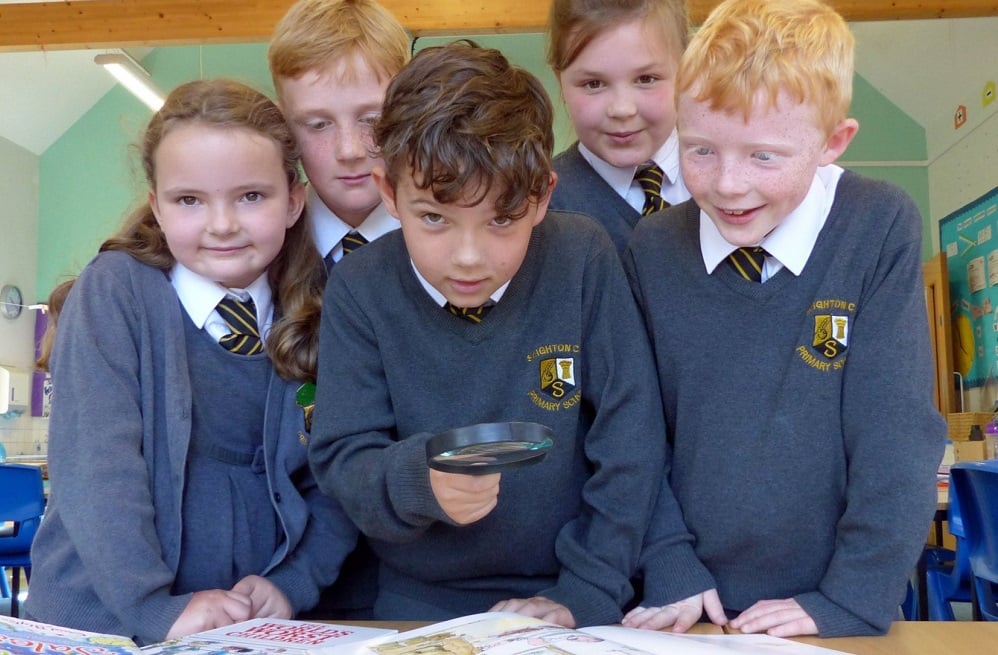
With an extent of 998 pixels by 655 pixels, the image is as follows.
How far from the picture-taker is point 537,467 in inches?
56.3

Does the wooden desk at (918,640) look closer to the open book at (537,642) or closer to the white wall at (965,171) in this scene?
the open book at (537,642)

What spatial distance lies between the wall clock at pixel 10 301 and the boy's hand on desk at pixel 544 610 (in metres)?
8.45

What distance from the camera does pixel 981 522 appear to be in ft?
9.43

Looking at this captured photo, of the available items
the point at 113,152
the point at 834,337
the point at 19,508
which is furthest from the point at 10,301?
the point at 834,337

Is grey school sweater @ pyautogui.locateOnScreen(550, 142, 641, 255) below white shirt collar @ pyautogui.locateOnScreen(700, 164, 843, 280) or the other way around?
the other way around

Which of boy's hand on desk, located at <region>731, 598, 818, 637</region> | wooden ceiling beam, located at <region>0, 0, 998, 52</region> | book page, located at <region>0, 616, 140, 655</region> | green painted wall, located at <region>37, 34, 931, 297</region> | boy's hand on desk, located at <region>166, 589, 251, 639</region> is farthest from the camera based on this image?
green painted wall, located at <region>37, 34, 931, 297</region>

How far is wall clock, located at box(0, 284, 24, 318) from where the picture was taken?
8.57 metres

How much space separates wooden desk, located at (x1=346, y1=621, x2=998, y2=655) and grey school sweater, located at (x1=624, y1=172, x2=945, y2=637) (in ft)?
0.15

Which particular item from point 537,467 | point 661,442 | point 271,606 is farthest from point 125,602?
point 661,442

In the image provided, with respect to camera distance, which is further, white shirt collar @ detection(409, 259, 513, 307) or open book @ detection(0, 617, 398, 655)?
white shirt collar @ detection(409, 259, 513, 307)

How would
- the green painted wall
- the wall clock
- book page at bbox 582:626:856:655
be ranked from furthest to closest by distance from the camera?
the green painted wall
the wall clock
book page at bbox 582:626:856:655

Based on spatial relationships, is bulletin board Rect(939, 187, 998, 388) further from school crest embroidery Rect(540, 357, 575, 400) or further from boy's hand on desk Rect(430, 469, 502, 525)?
boy's hand on desk Rect(430, 469, 502, 525)

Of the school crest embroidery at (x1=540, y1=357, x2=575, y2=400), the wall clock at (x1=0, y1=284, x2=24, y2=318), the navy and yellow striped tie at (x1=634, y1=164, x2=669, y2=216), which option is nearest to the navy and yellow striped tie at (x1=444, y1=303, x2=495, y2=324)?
the school crest embroidery at (x1=540, y1=357, x2=575, y2=400)

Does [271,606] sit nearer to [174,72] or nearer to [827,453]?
[827,453]
